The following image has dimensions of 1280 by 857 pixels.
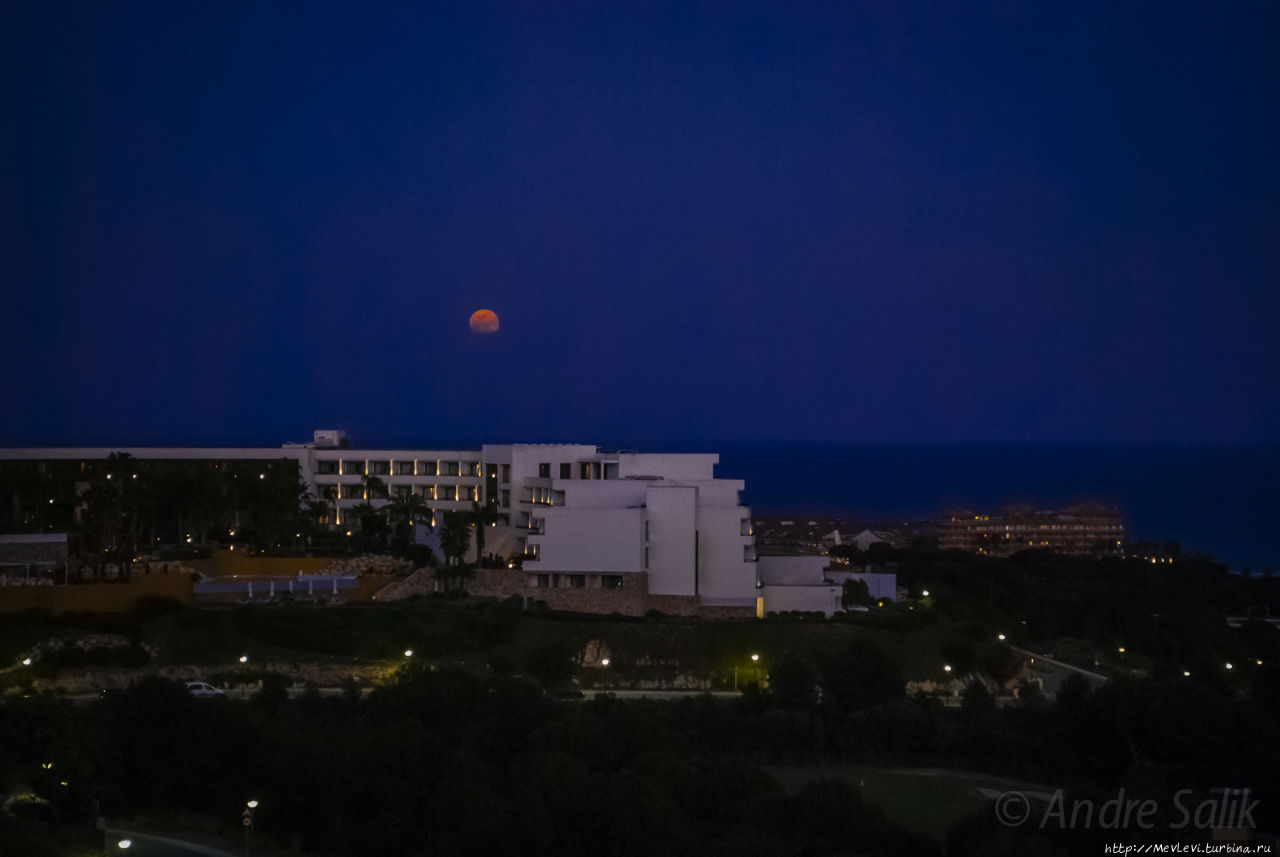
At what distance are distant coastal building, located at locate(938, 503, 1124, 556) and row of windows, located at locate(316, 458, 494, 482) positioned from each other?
110 ft

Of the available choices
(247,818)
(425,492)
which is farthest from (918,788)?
(425,492)

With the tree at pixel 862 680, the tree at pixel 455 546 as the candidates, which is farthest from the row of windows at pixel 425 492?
the tree at pixel 862 680

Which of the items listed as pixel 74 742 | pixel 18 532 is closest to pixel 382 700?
pixel 74 742

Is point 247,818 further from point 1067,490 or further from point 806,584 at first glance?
point 1067,490

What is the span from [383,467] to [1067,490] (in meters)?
89.7

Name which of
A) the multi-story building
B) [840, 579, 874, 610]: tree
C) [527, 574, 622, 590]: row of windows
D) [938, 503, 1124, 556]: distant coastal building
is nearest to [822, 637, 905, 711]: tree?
the multi-story building

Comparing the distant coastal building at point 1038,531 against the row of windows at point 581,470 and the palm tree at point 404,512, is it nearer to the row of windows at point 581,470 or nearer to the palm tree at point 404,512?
the row of windows at point 581,470

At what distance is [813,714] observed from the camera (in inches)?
1026

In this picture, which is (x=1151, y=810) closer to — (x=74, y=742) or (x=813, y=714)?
(x=813, y=714)

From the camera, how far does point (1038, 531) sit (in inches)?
3002

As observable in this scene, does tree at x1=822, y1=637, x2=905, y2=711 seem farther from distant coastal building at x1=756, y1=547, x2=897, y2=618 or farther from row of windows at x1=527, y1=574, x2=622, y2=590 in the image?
row of windows at x1=527, y1=574, x2=622, y2=590

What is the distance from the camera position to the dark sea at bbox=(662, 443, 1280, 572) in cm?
9056

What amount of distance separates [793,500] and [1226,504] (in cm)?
3617

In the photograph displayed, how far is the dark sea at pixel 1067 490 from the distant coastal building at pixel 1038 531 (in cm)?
710
